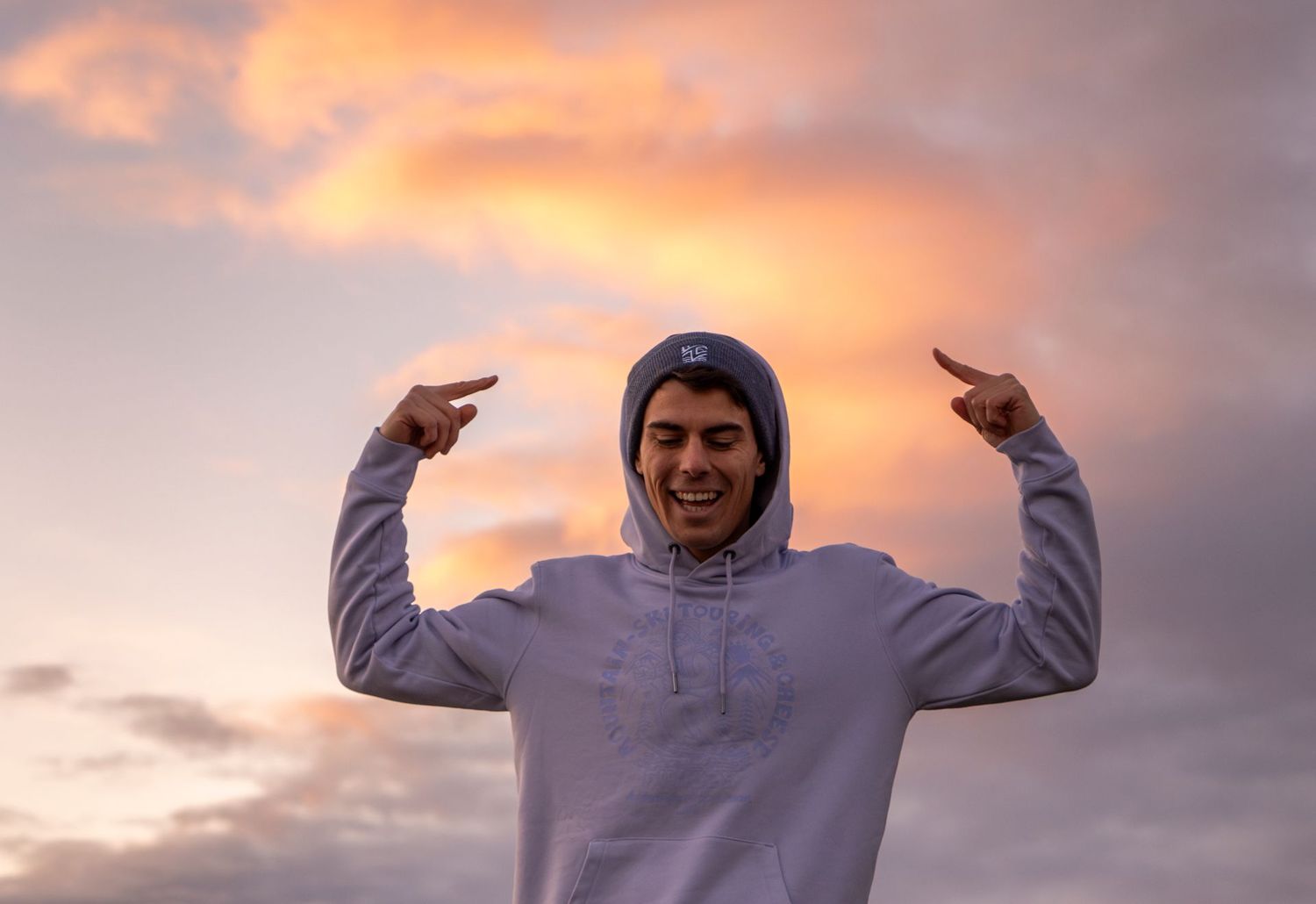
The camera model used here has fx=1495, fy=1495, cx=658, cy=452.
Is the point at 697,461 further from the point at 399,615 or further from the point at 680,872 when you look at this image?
the point at 680,872

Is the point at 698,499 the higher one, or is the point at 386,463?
the point at 386,463

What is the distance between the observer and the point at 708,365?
19.1 feet

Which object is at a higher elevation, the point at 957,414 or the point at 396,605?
the point at 957,414

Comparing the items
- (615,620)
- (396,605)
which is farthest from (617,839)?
(396,605)

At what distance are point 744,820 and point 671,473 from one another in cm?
134

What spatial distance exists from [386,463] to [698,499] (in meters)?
1.27

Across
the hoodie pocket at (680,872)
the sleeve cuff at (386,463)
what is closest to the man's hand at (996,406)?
the hoodie pocket at (680,872)

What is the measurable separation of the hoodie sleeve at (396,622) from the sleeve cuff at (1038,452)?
1.96 meters

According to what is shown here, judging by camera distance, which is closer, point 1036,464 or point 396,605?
point 1036,464

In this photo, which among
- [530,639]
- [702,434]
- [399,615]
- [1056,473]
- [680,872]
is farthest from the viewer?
[399,615]

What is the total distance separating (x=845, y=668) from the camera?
561 centimetres

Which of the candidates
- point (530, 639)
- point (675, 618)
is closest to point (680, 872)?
point (675, 618)

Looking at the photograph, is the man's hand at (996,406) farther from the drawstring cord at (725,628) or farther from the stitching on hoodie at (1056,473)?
the drawstring cord at (725,628)

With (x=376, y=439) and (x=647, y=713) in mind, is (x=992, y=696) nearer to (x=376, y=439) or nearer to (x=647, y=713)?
(x=647, y=713)
